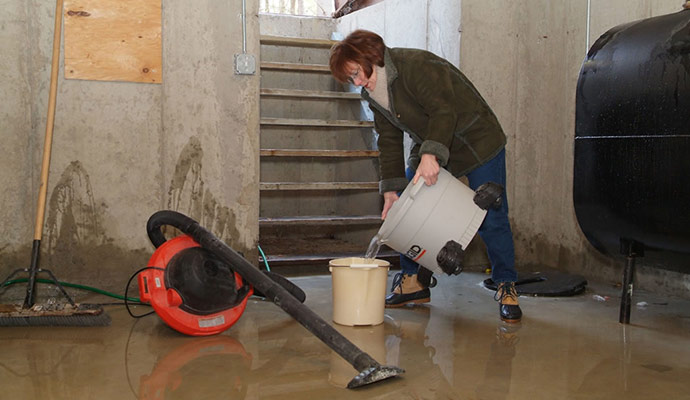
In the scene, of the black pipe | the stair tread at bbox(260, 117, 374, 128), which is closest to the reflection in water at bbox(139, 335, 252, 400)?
the black pipe

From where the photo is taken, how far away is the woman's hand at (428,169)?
232 cm

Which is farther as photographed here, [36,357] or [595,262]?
[595,262]

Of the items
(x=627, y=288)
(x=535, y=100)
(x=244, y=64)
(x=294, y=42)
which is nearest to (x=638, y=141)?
(x=627, y=288)

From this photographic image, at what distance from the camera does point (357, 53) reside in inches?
95.6

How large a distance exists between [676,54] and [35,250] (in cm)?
253

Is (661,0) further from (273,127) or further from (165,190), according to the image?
(273,127)

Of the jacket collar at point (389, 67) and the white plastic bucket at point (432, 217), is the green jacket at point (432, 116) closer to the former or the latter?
the jacket collar at point (389, 67)

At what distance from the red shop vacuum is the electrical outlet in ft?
3.71

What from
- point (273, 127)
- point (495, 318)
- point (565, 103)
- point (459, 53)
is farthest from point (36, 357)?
point (273, 127)

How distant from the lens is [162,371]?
1.99 metres

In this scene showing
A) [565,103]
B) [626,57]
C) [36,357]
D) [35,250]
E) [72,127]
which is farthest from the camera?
[565,103]

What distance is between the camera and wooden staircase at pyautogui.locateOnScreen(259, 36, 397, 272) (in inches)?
196

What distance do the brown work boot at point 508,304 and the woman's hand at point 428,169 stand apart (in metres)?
0.64

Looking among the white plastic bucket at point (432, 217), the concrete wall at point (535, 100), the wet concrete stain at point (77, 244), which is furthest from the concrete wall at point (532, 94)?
the wet concrete stain at point (77, 244)
